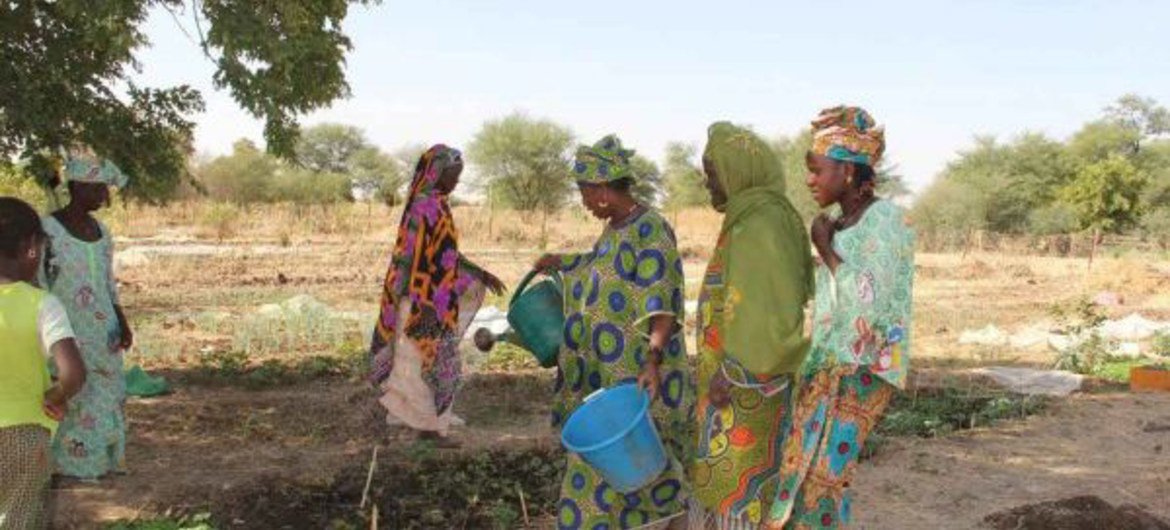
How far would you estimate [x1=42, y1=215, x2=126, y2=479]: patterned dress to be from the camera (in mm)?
4426

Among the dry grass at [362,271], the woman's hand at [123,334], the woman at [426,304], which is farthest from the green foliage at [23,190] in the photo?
the woman at [426,304]

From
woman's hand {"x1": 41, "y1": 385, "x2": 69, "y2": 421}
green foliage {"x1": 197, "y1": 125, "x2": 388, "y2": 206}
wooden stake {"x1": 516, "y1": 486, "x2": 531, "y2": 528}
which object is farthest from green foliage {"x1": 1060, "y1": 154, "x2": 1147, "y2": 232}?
woman's hand {"x1": 41, "y1": 385, "x2": 69, "y2": 421}

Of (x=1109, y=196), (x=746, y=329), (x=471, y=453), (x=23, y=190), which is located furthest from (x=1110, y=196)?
(x=746, y=329)

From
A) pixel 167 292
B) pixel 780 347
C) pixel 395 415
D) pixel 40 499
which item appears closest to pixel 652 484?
pixel 780 347

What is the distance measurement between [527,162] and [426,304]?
1491 inches

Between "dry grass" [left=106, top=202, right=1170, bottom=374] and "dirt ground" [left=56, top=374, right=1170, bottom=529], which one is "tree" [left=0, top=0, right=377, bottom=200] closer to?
"dirt ground" [left=56, top=374, right=1170, bottom=529]

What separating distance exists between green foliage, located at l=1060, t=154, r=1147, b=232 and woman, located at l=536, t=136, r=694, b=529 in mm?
35521

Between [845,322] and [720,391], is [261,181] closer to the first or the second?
[720,391]

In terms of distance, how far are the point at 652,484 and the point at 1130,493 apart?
3116mm

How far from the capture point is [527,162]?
4272cm

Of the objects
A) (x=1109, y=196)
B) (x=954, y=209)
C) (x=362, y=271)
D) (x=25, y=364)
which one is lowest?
(x=362, y=271)

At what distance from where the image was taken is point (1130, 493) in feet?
16.6

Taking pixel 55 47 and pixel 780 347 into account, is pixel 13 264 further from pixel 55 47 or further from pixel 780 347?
pixel 55 47

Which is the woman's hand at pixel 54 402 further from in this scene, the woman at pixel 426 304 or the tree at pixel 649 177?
the tree at pixel 649 177
